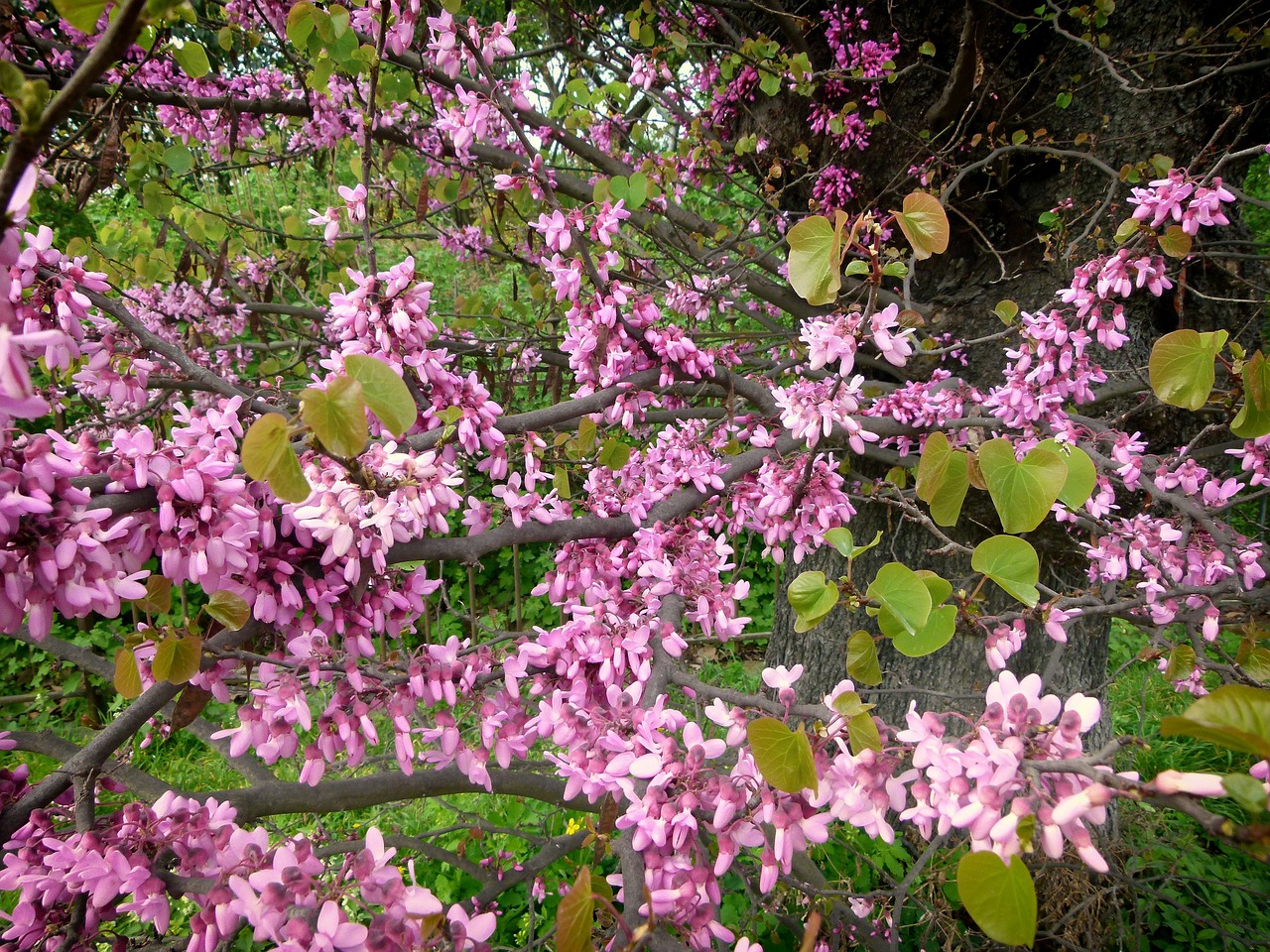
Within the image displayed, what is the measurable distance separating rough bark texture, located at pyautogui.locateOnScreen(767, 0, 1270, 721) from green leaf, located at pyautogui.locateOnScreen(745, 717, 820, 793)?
61.4 inches

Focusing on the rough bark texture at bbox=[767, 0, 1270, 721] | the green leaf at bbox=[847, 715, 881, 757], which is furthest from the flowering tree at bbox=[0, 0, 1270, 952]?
the rough bark texture at bbox=[767, 0, 1270, 721]

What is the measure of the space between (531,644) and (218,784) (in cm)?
334

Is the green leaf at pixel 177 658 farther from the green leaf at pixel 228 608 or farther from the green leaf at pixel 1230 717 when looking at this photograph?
the green leaf at pixel 1230 717

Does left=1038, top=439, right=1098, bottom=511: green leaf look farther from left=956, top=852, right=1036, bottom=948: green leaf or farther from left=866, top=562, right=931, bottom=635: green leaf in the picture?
left=956, top=852, right=1036, bottom=948: green leaf

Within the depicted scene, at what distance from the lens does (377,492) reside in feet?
2.93

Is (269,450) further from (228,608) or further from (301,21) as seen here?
(301,21)

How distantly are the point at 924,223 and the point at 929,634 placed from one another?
0.54 metres

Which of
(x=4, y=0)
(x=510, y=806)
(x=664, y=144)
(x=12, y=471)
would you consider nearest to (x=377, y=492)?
(x=12, y=471)

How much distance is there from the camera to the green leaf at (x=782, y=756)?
76 centimetres

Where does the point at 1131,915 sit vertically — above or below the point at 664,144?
below

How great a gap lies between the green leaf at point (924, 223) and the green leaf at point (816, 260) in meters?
0.10

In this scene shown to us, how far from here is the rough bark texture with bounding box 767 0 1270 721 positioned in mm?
2471

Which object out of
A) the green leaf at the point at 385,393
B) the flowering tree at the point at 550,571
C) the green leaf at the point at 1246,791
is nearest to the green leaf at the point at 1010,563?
the flowering tree at the point at 550,571

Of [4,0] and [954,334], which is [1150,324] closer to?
[954,334]
